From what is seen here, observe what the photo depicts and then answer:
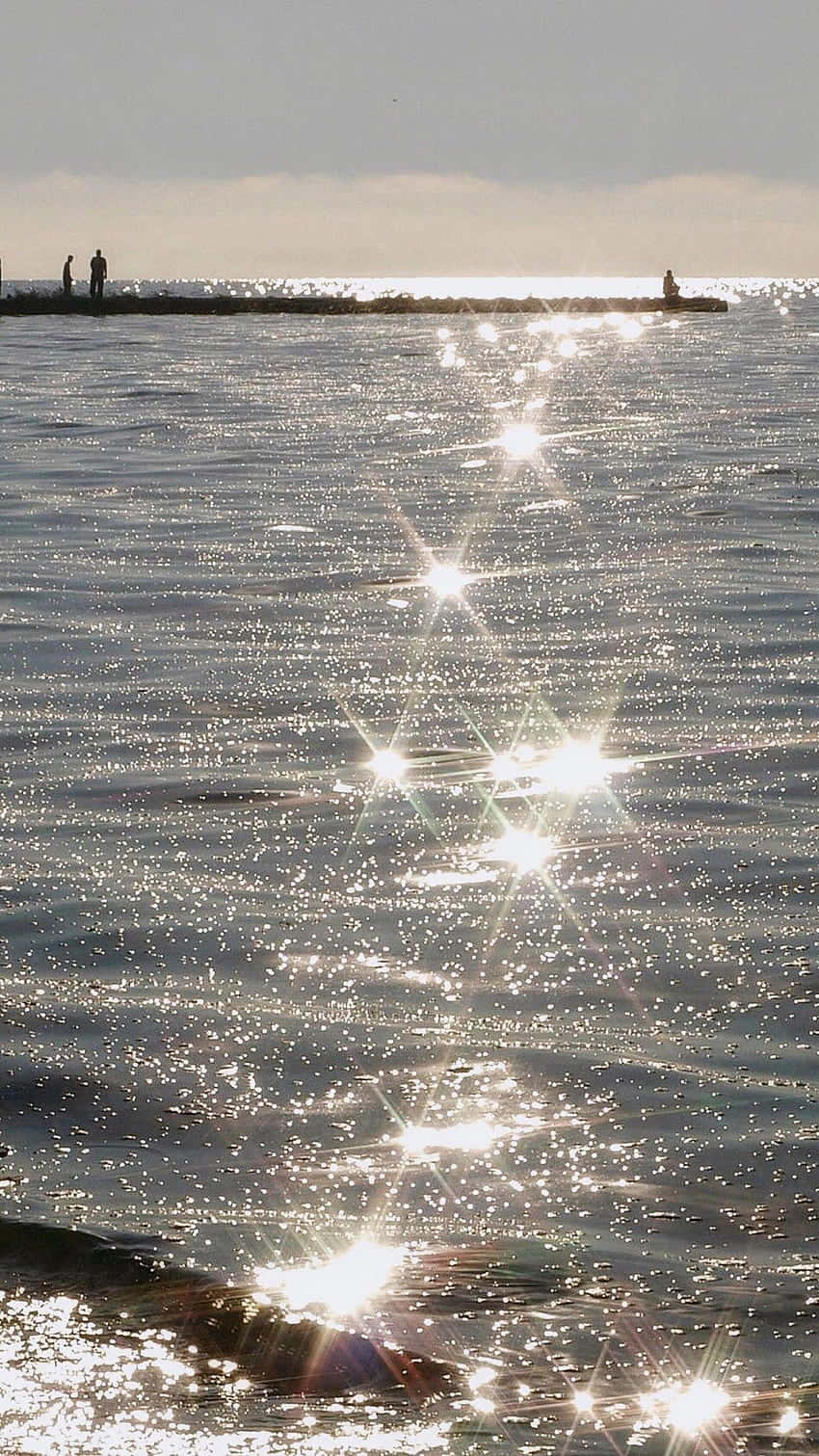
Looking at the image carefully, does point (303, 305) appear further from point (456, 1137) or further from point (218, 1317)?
Answer: point (218, 1317)

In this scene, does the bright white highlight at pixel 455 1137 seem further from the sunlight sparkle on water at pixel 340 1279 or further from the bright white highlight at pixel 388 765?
the bright white highlight at pixel 388 765

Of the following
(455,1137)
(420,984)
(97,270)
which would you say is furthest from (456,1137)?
(97,270)

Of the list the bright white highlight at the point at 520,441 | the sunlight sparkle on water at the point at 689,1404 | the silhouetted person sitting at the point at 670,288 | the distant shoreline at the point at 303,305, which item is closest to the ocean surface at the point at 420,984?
the sunlight sparkle on water at the point at 689,1404

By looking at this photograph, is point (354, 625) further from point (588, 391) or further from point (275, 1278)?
point (588, 391)

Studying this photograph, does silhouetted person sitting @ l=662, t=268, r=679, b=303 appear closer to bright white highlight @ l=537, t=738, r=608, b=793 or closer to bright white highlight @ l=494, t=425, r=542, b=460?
bright white highlight @ l=494, t=425, r=542, b=460

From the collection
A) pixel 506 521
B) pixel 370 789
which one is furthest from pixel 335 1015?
pixel 506 521

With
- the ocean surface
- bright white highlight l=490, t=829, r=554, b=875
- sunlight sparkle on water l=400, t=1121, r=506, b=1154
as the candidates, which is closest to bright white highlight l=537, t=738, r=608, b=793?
the ocean surface
